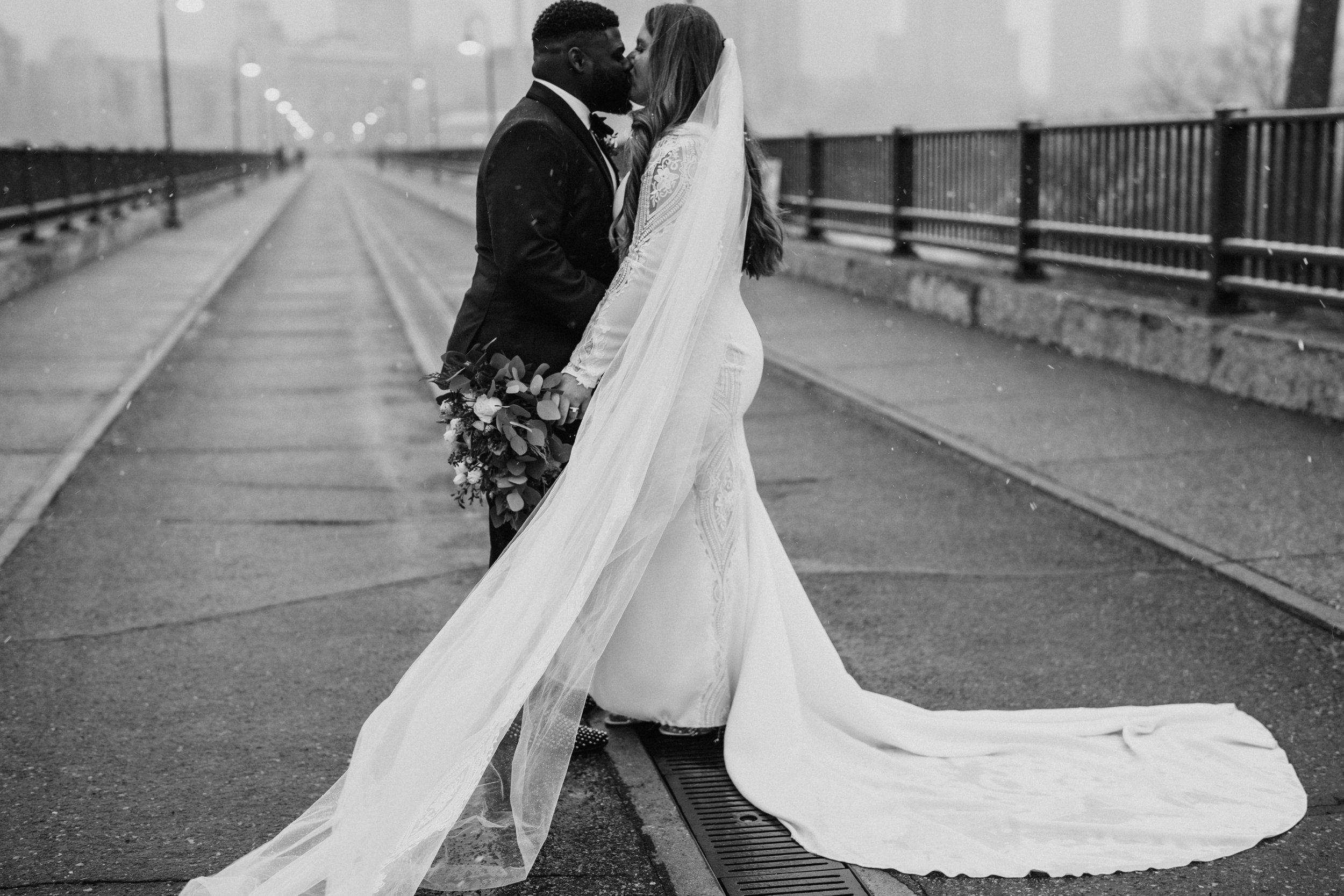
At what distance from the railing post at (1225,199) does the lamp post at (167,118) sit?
24.8 meters

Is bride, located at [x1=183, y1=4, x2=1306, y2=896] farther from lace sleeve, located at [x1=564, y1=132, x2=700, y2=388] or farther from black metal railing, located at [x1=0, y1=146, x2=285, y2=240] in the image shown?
black metal railing, located at [x1=0, y1=146, x2=285, y2=240]

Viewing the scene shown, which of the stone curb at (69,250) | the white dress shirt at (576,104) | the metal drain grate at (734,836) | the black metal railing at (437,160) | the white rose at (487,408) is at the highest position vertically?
the black metal railing at (437,160)

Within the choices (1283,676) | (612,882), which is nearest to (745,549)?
(612,882)

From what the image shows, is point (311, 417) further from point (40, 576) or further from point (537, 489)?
point (537, 489)

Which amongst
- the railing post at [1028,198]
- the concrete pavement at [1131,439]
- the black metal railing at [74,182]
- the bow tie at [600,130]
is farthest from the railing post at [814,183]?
the bow tie at [600,130]

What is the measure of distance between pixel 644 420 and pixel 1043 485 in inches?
157

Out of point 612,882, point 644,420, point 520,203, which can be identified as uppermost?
point 520,203

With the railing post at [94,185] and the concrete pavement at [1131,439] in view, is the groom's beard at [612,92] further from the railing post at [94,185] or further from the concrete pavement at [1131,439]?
the railing post at [94,185]

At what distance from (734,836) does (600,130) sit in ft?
6.82

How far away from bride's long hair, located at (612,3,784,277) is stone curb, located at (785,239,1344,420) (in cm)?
286

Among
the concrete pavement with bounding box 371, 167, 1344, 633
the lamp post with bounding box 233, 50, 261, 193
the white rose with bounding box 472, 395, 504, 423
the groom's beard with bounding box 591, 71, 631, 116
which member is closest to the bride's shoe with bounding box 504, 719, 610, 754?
the white rose with bounding box 472, 395, 504, 423

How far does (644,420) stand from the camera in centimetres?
394

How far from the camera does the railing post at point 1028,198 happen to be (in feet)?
42.5

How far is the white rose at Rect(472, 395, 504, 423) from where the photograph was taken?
4035 mm
